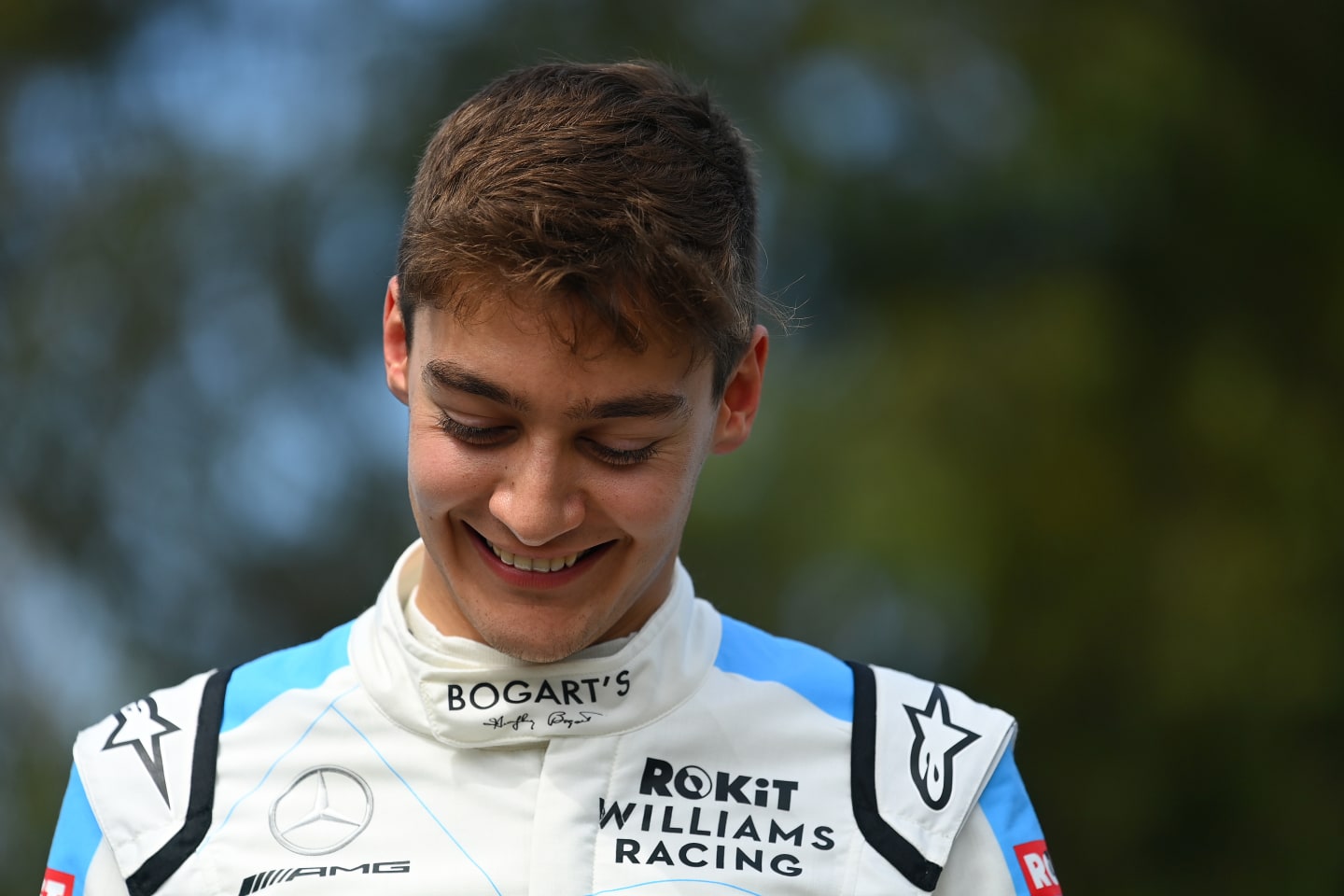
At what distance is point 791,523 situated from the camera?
743 cm

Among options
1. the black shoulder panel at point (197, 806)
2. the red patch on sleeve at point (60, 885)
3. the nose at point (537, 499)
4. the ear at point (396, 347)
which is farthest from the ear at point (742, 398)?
the red patch on sleeve at point (60, 885)

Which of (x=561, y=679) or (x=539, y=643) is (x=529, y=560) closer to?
(x=539, y=643)

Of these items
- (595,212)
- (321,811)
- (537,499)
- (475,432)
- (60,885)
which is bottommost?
(60,885)

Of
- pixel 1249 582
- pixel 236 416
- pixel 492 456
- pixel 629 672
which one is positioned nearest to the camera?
pixel 492 456

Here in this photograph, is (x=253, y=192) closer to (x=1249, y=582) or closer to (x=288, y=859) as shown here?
(x=1249, y=582)

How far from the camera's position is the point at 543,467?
249cm

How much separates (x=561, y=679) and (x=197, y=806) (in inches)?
25.7

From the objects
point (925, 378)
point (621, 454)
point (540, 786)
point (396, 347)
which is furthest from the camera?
point (925, 378)

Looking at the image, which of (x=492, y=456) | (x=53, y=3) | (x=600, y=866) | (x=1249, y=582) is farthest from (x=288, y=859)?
(x=53, y=3)

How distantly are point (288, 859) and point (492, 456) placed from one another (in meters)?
0.77

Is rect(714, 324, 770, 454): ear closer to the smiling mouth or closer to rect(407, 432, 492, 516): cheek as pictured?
the smiling mouth

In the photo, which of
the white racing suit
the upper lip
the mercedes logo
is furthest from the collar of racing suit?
the upper lip

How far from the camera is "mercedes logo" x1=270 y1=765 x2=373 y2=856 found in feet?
8.75

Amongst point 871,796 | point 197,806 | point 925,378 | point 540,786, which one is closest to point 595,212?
point 540,786
